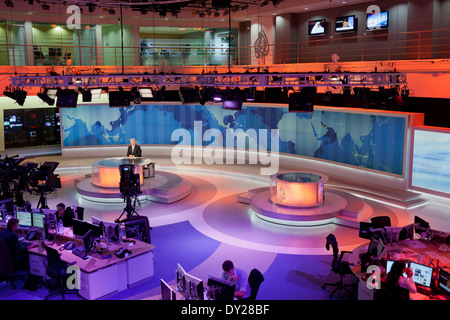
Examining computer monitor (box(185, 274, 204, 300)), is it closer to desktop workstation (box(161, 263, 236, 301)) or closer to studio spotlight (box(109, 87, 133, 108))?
desktop workstation (box(161, 263, 236, 301))

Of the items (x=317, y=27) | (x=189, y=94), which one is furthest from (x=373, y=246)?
(x=317, y=27)

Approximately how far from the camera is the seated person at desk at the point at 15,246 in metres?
8.12

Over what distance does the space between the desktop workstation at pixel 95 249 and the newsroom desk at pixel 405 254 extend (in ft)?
11.9

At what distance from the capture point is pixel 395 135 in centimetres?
1431

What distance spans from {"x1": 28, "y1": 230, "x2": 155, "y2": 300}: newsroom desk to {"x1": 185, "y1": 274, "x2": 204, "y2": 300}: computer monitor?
213 centimetres

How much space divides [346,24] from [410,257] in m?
13.2

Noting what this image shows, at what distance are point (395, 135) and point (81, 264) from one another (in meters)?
10.6

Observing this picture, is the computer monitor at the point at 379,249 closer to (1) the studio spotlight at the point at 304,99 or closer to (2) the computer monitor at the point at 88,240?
(2) the computer monitor at the point at 88,240

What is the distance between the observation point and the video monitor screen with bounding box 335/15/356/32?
18266 mm

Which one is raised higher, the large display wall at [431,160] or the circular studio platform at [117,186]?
the large display wall at [431,160]

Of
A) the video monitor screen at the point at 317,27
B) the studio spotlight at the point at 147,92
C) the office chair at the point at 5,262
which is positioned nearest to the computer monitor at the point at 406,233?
the office chair at the point at 5,262

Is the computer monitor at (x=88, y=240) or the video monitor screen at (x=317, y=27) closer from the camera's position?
the computer monitor at (x=88, y=240)

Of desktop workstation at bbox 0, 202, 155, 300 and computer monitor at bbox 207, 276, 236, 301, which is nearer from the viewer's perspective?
computer monitor at bbox 207, 276, 236, 301

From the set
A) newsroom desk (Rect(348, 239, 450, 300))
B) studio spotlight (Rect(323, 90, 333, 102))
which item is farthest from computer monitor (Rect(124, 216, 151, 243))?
studio spotlight (Rect(323, 90, 333, 102))
